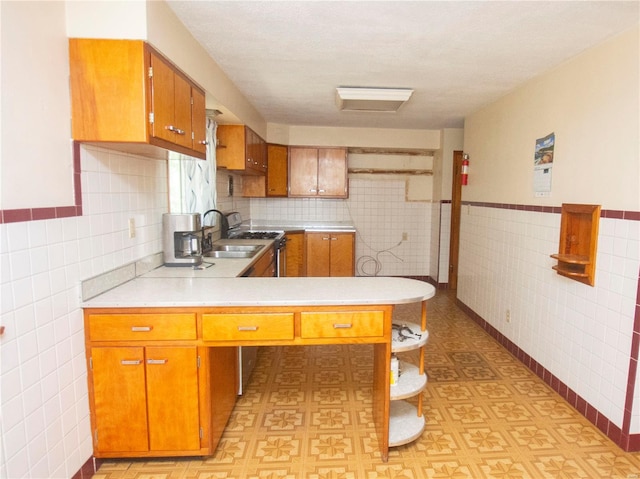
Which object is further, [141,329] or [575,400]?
[575,400]

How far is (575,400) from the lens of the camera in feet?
8.15

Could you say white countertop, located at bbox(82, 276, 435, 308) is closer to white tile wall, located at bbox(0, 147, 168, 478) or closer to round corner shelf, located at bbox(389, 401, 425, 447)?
white tile wall, located at bbox(0, 147, 168, 478)

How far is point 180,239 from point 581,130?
107 inches

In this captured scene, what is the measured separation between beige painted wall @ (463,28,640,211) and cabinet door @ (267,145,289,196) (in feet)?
8.81

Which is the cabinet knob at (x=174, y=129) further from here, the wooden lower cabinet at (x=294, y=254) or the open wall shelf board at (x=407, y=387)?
the wooden lower cabinet at (x=294, y=254)

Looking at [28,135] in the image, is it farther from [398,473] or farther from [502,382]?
[502,382]

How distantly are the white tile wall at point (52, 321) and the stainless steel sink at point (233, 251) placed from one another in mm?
1158

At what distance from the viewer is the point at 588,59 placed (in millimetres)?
2414

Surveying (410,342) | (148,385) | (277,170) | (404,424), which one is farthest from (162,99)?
(277,170)

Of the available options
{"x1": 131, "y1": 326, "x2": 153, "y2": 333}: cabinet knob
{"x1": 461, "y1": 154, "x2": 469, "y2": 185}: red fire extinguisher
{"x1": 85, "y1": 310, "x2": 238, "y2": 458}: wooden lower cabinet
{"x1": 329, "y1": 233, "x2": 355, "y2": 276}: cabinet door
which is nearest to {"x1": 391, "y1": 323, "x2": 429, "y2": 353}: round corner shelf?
{"x1": 85, "y1": 310, "x2": 238, "y2": 458}: wooden lower cabinet

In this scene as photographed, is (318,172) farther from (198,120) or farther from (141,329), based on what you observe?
(141,329)

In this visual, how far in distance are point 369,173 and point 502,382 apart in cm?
359

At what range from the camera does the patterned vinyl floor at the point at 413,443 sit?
1.92 m

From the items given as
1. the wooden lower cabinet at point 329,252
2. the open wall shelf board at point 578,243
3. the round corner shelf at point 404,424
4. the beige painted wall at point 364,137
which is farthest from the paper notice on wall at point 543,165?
the wooden lower cabinet at point 329,252
